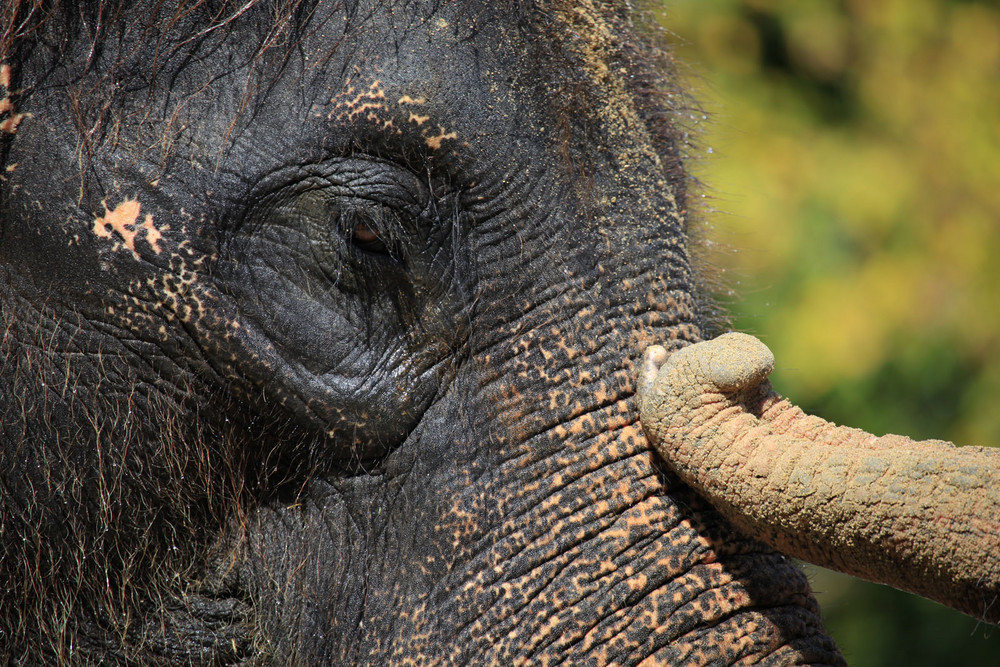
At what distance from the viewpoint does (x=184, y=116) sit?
1727 mm

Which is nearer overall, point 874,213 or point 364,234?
point 364,234

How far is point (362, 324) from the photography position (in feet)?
5.68

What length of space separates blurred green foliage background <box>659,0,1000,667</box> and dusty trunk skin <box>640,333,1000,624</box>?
2.71m

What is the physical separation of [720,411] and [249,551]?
878 mm

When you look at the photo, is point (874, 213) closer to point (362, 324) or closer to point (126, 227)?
point (362, 324)

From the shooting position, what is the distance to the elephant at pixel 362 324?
66.4 inches

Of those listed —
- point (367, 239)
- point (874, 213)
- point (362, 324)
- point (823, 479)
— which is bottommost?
point (823, 479)

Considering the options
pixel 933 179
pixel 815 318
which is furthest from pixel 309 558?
pixel 933 179

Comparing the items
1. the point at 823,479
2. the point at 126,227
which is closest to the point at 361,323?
the point at 126,227

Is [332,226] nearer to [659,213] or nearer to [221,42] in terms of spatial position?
[221,42]

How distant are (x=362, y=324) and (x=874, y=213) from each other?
3720 millimetres

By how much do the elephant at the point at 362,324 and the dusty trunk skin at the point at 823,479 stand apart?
73mm

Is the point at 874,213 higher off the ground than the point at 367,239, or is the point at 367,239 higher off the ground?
the point at 874,213

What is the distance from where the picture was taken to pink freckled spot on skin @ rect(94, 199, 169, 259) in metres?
1.71
